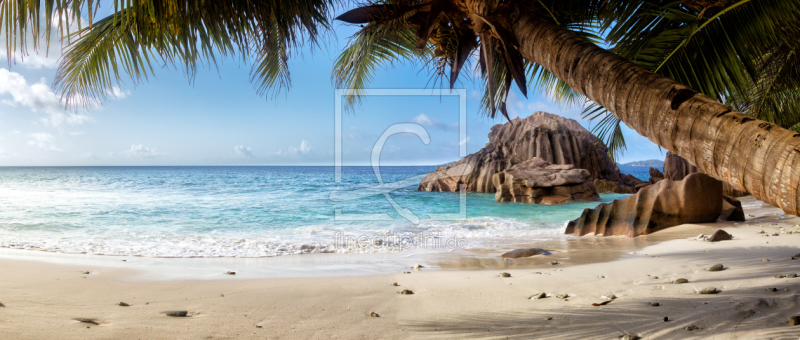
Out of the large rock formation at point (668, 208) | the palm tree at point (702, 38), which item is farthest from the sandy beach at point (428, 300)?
the large rock formation at point (668, 208)

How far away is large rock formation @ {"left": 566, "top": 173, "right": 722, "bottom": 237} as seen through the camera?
7082 millimetres

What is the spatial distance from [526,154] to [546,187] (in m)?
9.87

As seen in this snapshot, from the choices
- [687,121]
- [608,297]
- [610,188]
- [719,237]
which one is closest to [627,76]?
[687,121]

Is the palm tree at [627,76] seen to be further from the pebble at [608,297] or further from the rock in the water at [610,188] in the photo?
the rock in the water at [610,188]

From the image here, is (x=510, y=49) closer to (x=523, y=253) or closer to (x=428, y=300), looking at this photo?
(x=428, y=300)

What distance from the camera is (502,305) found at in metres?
2.88

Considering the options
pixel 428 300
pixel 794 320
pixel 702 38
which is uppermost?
pixel 702 38

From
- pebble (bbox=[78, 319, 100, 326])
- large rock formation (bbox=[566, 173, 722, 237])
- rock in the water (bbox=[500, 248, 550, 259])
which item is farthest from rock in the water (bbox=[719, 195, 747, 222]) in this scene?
pebble (bbox=[78, 319, 100, 326])

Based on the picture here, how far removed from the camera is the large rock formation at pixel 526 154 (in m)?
27.9

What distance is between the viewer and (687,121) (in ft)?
5.41

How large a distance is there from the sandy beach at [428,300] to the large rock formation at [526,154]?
22.8 metres

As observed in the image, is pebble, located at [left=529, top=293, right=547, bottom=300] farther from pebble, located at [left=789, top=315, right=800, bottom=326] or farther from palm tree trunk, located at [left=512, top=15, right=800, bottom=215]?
palm tree trunk, located at [left=512, top=15, right=800, bottom=215]

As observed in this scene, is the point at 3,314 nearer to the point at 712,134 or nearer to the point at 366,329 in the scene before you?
the point at 366,329

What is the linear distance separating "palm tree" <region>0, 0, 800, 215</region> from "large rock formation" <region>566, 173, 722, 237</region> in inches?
183
